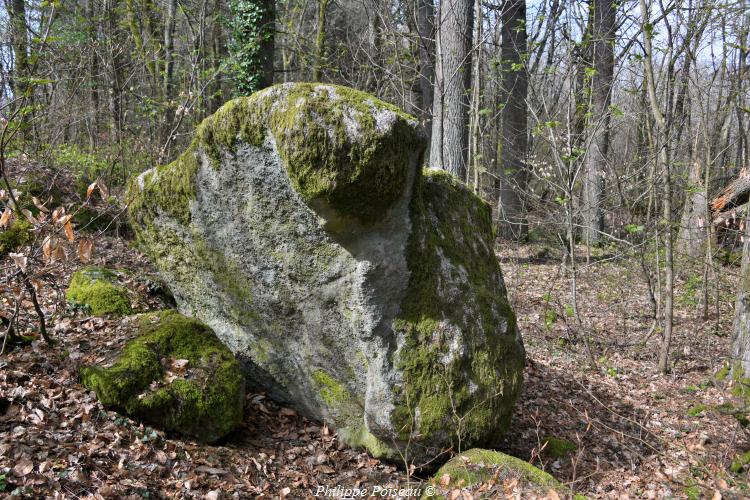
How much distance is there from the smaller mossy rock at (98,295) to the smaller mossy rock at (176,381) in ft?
2.14

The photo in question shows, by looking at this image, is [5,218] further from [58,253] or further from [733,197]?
[733,197]

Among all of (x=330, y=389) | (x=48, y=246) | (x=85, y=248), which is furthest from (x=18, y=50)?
(x=330, y=389)

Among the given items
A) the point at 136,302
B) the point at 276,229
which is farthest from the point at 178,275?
the point at 276,229

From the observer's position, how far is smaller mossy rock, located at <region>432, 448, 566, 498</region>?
3902 mm

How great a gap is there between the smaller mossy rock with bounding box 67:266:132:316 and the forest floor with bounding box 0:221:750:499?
0.62 feet

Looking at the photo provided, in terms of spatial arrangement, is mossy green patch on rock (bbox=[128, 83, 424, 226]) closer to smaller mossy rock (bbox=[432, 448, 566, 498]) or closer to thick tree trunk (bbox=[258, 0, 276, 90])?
smaller mossy rock (bbox=[432, 448, 566, 498])

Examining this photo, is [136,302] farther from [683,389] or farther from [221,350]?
[683,389]

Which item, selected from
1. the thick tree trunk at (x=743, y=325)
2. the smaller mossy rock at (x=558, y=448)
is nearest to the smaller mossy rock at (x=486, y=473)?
the smaller mossy rock at (x=558, y=448)

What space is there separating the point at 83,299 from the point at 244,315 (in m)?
1.64

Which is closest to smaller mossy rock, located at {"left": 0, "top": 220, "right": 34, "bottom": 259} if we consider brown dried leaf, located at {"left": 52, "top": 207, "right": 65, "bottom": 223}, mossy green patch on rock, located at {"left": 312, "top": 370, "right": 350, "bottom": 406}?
brown dried leaf, located at {"left": 52, "top": 207, "right": 65, "bottom": 223}

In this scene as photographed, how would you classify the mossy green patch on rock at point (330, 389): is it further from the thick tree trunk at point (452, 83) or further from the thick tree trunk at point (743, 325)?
the thick tree trunk at point (452, 83)

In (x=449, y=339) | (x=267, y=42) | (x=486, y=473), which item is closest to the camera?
(x=486, y=473)

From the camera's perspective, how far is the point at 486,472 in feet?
13.3

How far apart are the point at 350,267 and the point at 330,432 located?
64.0 inches
